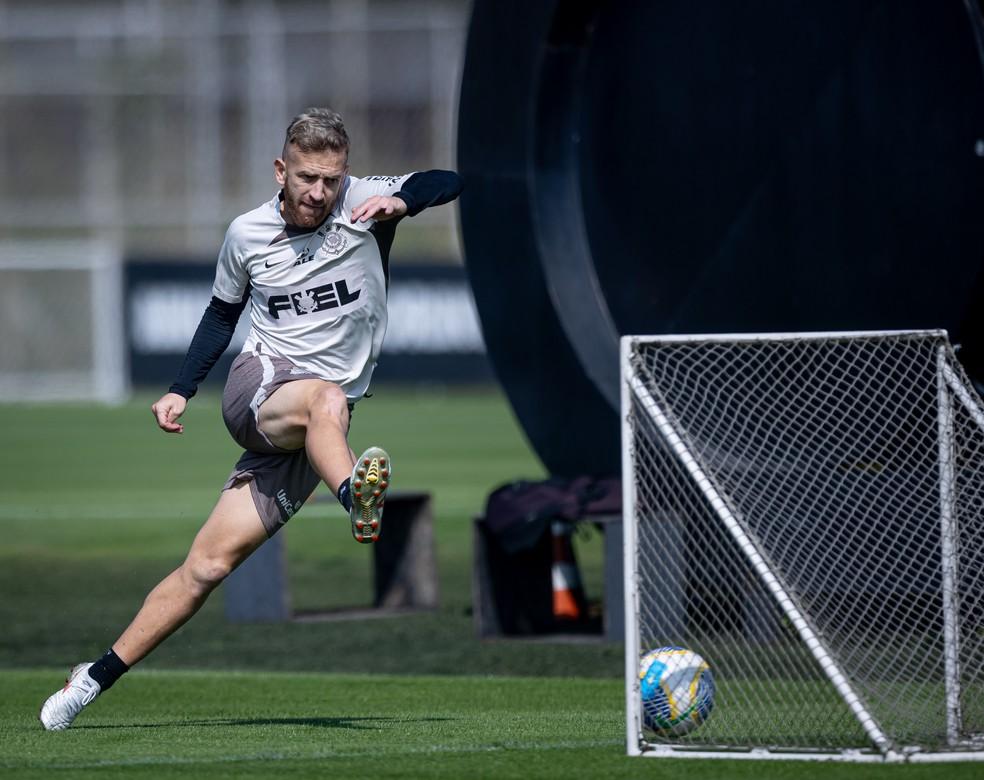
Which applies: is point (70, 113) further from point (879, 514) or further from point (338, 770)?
point (338, 770)


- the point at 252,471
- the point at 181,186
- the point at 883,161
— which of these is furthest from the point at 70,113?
the point at 252,471

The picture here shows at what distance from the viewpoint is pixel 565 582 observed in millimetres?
9156

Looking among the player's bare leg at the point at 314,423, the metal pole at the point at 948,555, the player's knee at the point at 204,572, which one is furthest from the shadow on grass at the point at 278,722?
the metal pole at the point at 948,555

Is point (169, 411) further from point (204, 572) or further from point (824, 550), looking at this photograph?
point (824, 550)

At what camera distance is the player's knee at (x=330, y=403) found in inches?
222

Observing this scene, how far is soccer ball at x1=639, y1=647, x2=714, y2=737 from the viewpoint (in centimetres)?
552

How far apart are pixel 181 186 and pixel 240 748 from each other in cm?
2367

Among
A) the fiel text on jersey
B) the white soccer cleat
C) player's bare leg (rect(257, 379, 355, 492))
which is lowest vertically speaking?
the white soccer cleat

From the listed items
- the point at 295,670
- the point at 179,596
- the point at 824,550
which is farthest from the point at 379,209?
the point at 295,670

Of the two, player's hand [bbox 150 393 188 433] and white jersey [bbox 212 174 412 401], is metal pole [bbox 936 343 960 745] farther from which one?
player's hand [bbox 150 393 188 433]

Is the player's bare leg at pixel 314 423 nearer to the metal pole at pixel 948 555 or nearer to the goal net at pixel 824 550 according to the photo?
the goal net at pixel 824 550

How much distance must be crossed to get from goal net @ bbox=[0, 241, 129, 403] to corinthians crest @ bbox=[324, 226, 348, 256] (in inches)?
910

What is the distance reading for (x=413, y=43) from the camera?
28.1 metres

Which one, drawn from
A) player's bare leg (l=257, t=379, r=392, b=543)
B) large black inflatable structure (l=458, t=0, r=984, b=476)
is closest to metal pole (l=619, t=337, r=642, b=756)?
player's bare leg (l=257, t=379, r=392, b=543)
